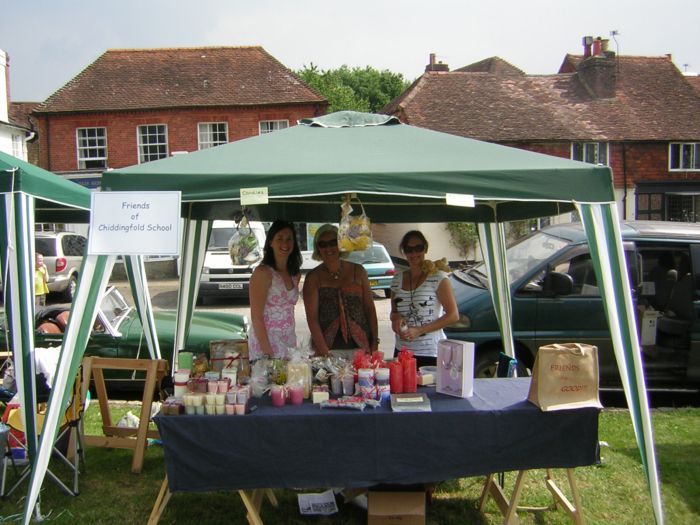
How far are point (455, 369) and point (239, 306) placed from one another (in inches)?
426

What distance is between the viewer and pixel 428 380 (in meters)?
4.05

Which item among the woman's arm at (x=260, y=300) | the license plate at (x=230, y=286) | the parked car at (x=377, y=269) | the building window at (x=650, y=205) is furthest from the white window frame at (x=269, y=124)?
the woman's arm at (x=260, y=300)

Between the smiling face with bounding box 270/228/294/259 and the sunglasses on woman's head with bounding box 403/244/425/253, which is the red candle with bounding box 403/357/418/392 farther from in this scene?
the smiling face with bounding box 270/228/294/259

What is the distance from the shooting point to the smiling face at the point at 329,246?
462cm

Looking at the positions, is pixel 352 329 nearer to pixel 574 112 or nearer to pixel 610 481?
pixel 610 481

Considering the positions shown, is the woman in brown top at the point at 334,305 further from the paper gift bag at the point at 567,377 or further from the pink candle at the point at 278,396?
the paper gift bag at the point at 567,377

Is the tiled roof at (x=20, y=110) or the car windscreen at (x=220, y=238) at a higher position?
the tiled roof at (x=20, y=110)

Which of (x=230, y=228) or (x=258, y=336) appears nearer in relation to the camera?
(x=258, y=336)

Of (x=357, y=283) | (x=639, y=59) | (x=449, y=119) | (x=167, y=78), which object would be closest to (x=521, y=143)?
(x=449, y=119)

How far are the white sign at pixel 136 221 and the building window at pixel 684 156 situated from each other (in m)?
26.7

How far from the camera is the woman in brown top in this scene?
15.4ft

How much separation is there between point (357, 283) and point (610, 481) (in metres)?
2.23

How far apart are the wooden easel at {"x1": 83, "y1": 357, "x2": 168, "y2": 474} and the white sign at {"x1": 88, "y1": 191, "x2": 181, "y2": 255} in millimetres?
1508

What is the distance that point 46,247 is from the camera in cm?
1569
